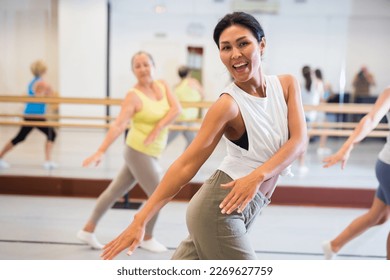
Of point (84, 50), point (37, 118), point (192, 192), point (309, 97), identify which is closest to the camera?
point (192, 192)

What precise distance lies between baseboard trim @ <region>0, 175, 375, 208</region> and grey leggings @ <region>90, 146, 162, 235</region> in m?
1.30

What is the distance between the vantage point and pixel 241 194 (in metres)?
1.50

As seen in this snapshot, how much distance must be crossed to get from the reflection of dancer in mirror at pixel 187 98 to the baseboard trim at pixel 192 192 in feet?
2.14

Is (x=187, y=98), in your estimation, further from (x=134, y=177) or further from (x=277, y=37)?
(x=277, y=37)

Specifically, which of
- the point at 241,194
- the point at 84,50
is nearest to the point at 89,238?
the point at 241,194

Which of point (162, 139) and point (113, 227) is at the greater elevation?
point (162, 139)

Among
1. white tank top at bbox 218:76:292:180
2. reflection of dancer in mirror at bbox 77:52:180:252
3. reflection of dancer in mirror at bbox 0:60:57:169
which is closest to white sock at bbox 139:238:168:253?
reflection of dancer in mirror at bbox 77:52:180:252

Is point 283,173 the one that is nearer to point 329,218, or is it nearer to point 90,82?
point 329,218

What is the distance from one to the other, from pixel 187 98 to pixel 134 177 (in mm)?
2176

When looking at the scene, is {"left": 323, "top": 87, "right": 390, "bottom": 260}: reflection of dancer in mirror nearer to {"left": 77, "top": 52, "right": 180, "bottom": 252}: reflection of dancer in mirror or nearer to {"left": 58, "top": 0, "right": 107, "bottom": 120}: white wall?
{"left": 77, "top": 52, "right": 180, "bottom": 252}: reflection of dancer in mirror

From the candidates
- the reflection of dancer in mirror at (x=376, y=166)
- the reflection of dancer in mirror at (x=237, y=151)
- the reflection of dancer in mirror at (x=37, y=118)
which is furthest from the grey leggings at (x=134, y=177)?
the reflection of dancer in mirror at (x=37, y=118)
